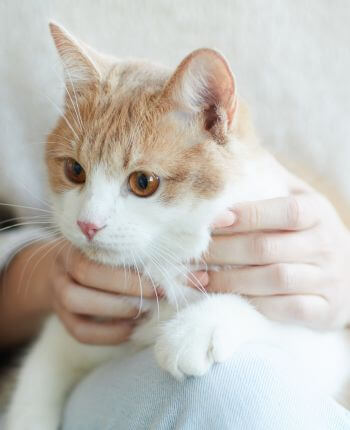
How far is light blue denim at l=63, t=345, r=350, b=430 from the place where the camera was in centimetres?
77

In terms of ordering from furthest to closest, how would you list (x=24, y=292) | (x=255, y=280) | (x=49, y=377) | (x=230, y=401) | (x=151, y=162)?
(x=24, y=292) → (x=49, y=377) → (x=255, y=280) → (x=151, y=162) → (x=230, y=401)

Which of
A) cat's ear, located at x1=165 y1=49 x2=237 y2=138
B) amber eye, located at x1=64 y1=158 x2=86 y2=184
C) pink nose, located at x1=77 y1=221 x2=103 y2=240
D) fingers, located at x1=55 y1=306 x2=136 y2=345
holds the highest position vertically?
cat's ear, located at x1=165 y1=49 x2=237 y2=138

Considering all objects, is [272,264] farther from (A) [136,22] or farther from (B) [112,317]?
(A) [136,22]

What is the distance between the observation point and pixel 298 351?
1000 millimetres

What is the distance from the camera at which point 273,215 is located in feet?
3.21

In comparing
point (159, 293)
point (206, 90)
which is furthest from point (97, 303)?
point (206, 90)

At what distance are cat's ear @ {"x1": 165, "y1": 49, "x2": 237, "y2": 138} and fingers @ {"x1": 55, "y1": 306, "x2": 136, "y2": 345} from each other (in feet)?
1.45

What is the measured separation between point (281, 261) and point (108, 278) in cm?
34

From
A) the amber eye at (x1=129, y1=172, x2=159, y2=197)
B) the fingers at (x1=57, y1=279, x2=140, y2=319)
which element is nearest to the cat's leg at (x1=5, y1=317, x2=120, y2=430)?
the fingers at (x1=57, y1=279, x2=140, y2=319)

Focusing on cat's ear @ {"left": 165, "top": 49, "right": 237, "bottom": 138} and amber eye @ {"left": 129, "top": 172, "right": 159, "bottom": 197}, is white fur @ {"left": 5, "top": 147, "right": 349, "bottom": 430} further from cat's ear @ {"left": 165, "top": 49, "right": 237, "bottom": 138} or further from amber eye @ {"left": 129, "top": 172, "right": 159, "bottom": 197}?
cat's ear @ {"left": 165, "top": 49, "right": 237, "bottom": 138}

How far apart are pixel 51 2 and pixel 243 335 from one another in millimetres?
959

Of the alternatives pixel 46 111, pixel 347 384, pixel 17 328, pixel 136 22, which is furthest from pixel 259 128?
pixel 17 328

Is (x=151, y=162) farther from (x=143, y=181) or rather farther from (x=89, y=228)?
(x=89, y=228)

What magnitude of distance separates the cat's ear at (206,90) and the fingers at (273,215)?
0.49 feet
